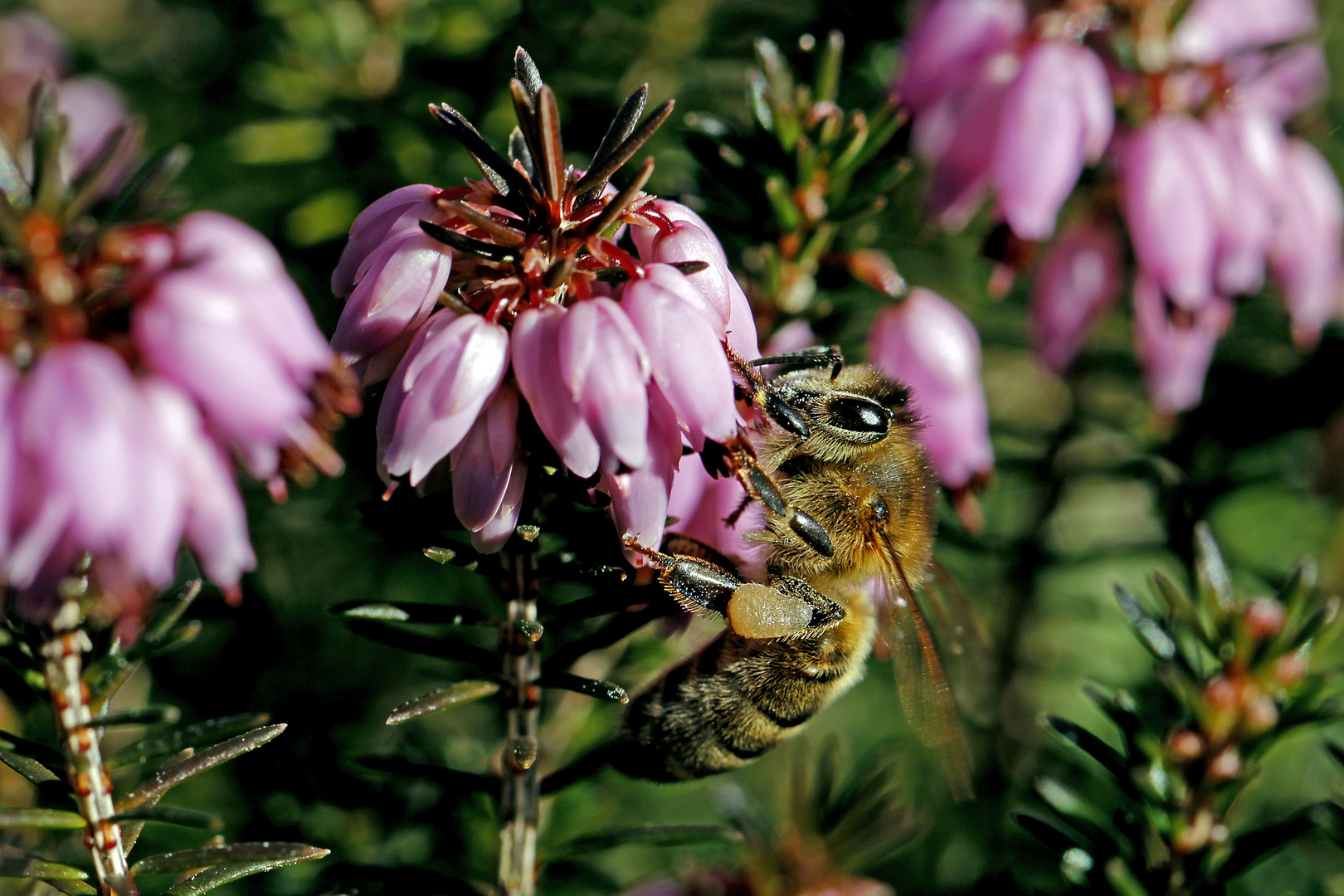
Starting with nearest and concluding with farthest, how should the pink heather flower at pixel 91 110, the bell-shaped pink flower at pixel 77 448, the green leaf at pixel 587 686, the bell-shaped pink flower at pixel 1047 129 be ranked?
the bell-shaped pink flower at pixel 77 448, the green leaf at pixel 587 686, the bell-shaped pink flower at pixel 1047 129, the pink heather flower at pixel 91 110

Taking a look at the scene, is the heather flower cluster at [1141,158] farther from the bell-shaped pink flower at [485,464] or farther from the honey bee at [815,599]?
the bell-shaped pink flower at [485,464]

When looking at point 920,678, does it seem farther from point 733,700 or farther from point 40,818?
point 40,818

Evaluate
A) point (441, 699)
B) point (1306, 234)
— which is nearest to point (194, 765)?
point (441, 699)

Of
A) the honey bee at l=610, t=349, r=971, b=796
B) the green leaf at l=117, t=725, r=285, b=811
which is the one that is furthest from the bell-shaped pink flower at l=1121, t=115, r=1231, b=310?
the green leaf at l=117, t=725, r=285, b=811

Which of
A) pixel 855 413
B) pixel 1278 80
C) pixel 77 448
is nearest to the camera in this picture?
pixel 77 448

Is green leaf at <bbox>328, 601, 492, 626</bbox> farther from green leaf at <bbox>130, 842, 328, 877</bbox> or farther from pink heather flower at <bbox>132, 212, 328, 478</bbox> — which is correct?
pink heather flower at <bbox>132, 212, 328, 478</bbox>

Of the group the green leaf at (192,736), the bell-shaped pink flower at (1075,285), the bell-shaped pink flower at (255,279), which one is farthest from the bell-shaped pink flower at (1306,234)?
the green leaf at (192,736)
